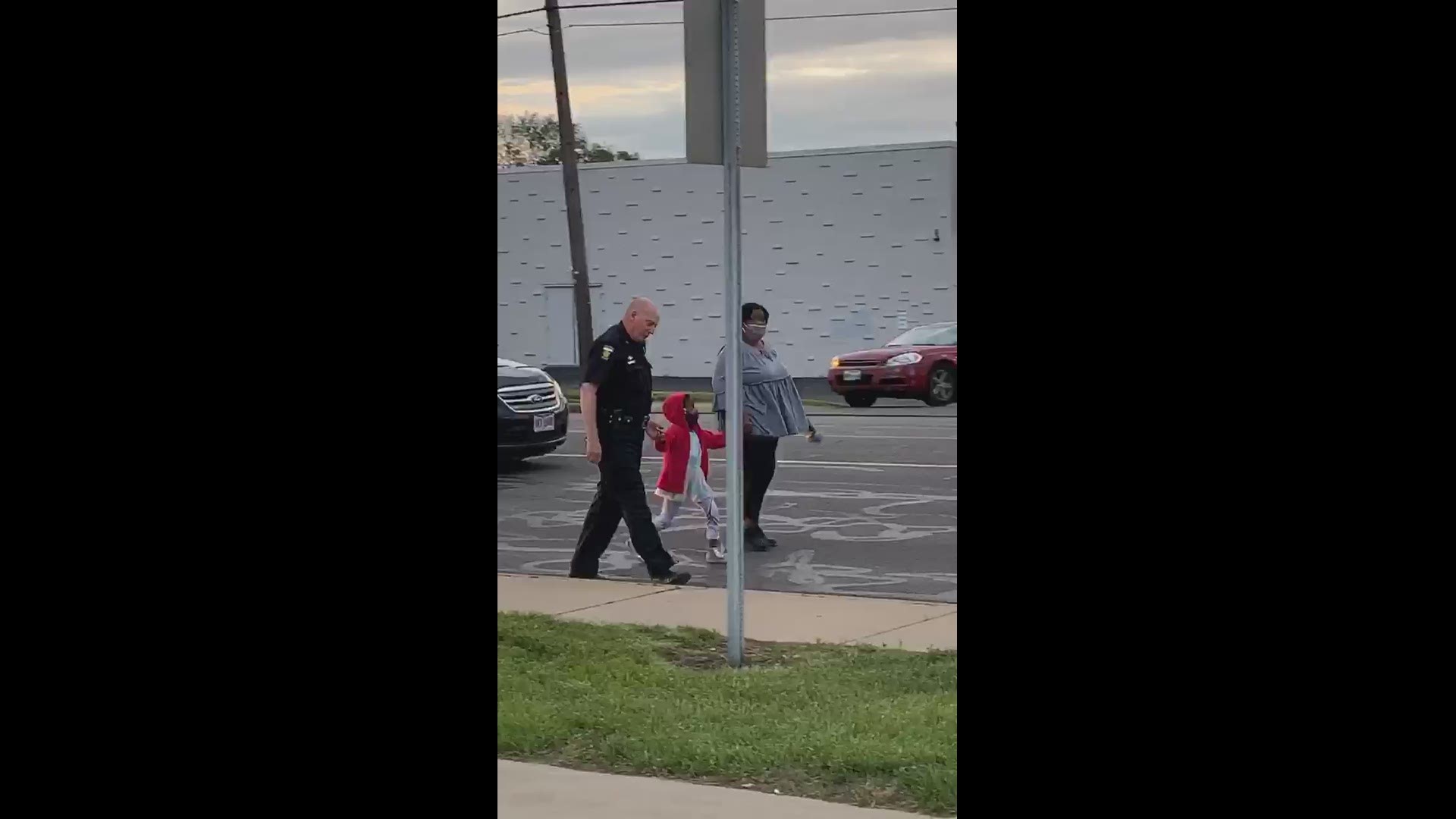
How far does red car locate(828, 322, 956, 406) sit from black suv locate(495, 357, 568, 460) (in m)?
7.43

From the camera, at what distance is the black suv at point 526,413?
16.3m

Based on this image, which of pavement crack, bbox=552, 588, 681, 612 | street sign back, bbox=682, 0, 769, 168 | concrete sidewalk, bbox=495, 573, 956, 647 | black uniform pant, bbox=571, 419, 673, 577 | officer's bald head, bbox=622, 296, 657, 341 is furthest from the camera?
black uniform pant, bbox=571, 419, 673, 577

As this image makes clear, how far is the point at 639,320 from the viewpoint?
31.1ft

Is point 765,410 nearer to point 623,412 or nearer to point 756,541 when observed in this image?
point 756,541

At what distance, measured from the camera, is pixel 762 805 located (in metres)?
5.21

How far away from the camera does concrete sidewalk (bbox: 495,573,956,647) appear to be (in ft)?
26.7

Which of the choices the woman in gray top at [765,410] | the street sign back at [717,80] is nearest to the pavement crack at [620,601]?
the woman in gray top at [765,410]

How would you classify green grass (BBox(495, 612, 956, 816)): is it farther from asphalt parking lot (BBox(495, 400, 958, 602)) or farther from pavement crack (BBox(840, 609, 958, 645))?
asphalt parking lot (BBox(495, 400, 958, 602))

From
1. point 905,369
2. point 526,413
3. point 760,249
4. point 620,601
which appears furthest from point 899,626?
point 760,249

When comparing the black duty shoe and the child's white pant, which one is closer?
the child's white pant

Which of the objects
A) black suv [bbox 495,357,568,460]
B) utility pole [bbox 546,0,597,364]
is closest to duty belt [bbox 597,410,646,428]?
black suv [bbox 495,357,568,460]
